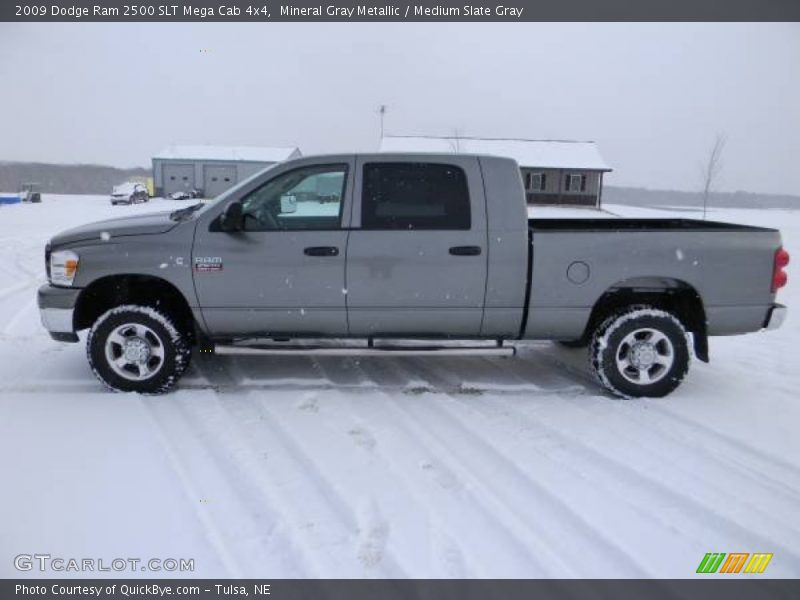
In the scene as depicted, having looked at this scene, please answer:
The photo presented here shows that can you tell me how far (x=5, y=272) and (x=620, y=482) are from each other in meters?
11.5

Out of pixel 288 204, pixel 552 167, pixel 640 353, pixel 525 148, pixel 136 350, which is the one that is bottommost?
pixel 136 350

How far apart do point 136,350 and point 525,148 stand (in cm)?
4871

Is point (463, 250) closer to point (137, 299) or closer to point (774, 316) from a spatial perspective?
point (774, 316)

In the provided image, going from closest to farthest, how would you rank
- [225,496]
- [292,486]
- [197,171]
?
[225,496], [292,486], [197,171]

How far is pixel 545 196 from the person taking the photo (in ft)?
156

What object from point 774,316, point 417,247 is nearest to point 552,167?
point 774,316

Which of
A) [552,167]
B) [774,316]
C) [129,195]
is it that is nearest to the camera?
[774,316]

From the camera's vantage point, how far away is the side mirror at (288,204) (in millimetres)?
4934

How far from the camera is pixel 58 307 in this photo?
487cm

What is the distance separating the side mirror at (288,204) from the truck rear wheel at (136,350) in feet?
4.30

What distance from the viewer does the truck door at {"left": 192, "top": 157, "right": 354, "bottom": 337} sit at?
484 centimetres

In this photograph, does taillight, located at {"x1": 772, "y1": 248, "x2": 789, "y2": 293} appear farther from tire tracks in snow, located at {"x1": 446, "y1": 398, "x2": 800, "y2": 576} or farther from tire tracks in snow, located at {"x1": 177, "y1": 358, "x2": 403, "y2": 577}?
tire tracks in snow, located at {"x1": 177, "y1": 358, "x2": 403, "y2": 577}

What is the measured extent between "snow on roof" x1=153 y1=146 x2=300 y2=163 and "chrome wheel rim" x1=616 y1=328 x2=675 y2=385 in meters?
59.1
